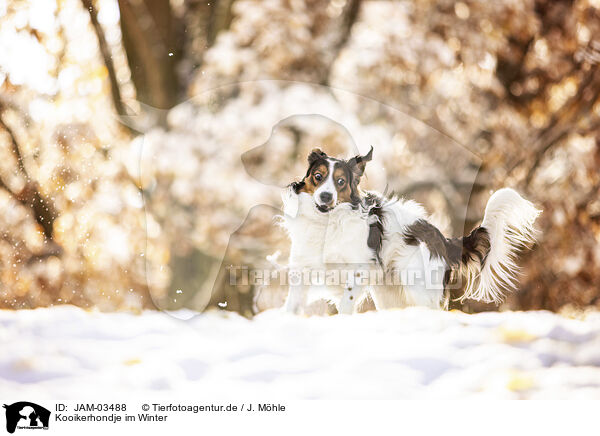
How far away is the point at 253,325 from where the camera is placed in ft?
4.55

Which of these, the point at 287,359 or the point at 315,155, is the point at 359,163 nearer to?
the point at 315,155

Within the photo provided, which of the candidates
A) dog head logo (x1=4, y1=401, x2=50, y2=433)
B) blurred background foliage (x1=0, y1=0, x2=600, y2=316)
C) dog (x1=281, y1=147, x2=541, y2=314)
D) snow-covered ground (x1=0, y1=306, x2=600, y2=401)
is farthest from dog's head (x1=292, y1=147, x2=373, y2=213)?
dog head logo (x1=4, y1=401, x2=50, y2=433)

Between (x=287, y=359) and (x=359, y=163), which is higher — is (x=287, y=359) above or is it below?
below

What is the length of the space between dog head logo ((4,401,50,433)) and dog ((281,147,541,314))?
0.67 meters

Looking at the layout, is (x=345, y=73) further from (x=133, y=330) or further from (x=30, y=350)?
(x=30, y=350)

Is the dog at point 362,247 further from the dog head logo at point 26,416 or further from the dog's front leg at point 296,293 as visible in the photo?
the dog head logo at point 26,416

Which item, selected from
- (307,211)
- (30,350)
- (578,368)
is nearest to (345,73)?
(307,211)

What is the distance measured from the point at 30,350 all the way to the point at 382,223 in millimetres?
1049

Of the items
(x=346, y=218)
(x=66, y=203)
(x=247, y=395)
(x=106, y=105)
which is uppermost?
(x=106, y=105)

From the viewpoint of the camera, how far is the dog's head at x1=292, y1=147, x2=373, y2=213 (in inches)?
44.9

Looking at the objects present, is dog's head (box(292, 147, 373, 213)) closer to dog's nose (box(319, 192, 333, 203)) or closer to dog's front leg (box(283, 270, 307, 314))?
dog's nose (box(319, 192, 333, 203))

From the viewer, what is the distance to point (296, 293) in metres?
1.25

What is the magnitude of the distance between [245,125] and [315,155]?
0.37m

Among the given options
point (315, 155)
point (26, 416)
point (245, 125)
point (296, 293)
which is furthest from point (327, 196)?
point (26, 416)
